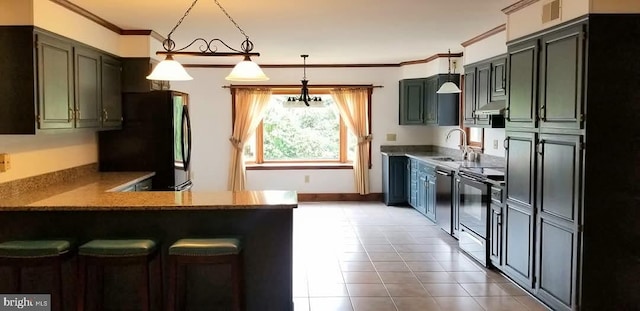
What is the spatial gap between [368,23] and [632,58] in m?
2.48

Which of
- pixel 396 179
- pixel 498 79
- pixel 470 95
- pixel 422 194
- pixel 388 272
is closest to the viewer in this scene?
pixel 388 272

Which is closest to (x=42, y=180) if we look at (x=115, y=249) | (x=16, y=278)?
(x=16, y=278)

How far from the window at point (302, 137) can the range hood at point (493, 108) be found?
344 centimetres

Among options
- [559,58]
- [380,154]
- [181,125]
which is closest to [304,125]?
[380,154]

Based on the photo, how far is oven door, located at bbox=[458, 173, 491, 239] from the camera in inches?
190

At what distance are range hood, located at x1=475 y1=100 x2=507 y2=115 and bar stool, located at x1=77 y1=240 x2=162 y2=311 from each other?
137 inches

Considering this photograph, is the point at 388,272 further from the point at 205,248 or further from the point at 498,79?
the point at 498,79

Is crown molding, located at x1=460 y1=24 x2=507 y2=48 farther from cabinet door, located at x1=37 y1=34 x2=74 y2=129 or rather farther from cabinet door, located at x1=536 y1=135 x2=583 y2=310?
cabinet door, located at x1=37 y1=34 x2=74 y2=129

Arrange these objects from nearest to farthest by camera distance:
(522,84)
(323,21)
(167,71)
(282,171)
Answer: (167,71), (522,84), (323,21), (282,171)

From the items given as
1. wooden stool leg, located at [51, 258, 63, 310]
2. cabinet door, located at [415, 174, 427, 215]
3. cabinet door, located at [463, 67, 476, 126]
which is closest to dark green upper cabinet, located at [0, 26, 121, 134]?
wooden stool leg, located at [51, 258, 63, 310]

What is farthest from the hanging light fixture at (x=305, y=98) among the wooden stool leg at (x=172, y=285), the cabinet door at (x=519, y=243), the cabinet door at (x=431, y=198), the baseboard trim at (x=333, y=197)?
the wooden stool leg at (x=172, y=285)

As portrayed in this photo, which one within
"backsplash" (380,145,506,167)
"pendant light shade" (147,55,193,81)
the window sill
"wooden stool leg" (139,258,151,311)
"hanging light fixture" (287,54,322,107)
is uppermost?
"hanging light fixture" (287,54,322,107)

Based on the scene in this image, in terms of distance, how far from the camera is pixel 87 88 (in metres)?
4.56

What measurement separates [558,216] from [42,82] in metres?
3.81
